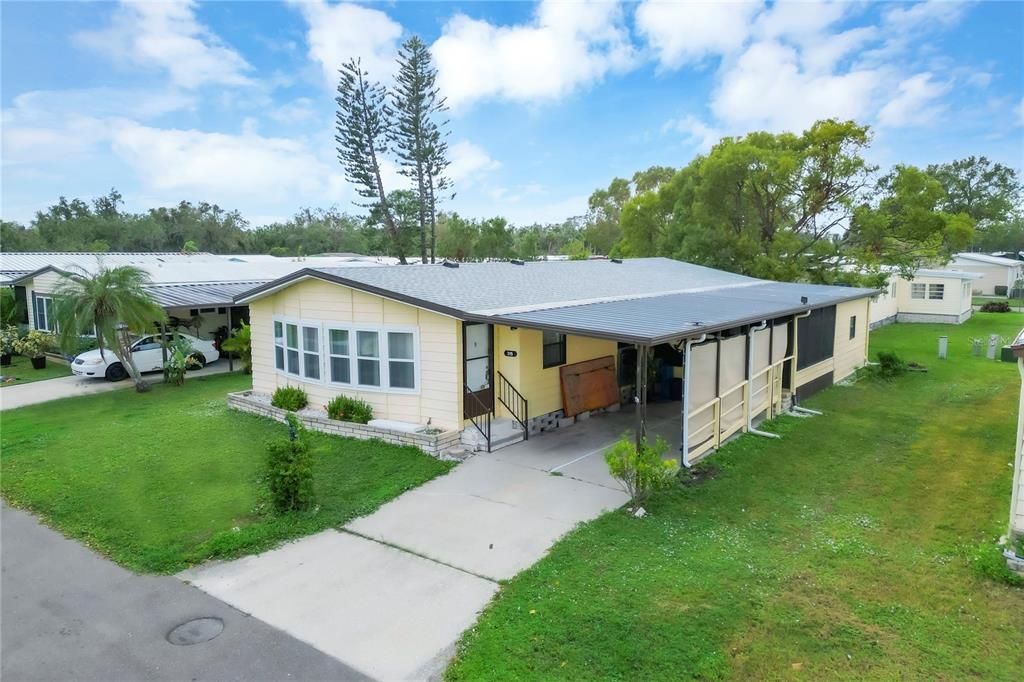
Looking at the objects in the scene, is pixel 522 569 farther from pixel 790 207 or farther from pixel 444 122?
pixel 444 122

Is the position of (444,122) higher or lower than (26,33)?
higher

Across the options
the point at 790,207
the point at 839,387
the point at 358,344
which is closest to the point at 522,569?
the point at 358,344

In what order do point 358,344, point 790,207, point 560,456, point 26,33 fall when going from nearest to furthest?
point 560,456
point 358,344
point 26,33
point 790,207

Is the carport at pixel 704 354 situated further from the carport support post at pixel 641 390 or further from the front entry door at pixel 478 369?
the front entry door at pixel 478 369

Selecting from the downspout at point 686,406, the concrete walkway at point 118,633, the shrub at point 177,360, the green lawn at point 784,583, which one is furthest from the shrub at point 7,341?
the green lawn at point 784,583

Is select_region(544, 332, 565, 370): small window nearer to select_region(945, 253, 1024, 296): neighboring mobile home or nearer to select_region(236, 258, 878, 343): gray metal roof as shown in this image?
select_region(236, 258, 878, 343): gray metal roof

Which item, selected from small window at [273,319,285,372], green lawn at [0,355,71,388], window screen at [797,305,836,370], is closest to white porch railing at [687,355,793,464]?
window screen at [797,305,836,370]
